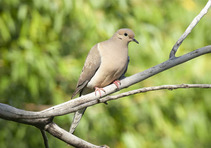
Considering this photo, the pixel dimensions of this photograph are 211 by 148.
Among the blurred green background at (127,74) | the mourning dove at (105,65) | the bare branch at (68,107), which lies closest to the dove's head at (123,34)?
the mourning dove at (105,65)

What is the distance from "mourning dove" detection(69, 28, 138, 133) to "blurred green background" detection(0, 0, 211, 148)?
3.90 feet

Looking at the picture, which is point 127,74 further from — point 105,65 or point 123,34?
point 105,65

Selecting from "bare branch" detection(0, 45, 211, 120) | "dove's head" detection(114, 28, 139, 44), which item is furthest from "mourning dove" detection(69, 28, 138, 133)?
"bare branch" detection(0, 45, 211, 120)

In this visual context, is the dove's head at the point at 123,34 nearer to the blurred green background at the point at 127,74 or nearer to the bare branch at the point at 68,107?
the bare branch at the point at 68,107

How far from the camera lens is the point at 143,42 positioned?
4.52 meters

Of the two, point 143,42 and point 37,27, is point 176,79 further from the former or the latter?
point 37,27

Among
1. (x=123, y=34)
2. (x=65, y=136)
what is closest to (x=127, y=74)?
(x=123, y=34)

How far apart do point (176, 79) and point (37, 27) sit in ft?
6.10

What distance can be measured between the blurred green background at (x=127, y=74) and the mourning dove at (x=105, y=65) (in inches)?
46.8

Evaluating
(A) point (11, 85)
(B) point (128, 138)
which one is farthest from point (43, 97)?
(B) point (128, 138)

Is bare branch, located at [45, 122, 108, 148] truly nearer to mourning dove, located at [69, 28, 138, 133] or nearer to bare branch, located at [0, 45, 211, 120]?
bare branch, located at [0, 45, 211, 120]

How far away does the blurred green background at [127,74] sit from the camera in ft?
14.1

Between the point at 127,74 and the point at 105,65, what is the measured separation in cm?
171

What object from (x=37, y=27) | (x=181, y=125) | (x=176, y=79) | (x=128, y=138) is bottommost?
(x=128, y=138)
